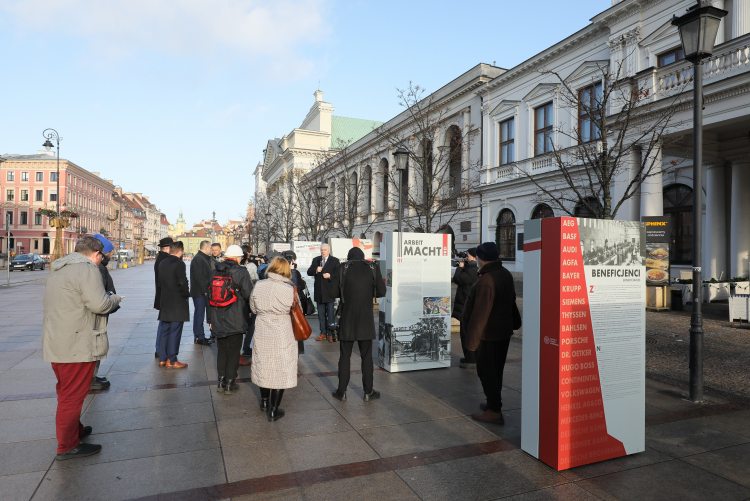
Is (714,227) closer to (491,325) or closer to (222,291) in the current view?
(491,325)

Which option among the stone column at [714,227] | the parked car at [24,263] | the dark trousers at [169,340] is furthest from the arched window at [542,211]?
the parked car at [24,263]

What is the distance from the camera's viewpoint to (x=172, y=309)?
7395 millimetres

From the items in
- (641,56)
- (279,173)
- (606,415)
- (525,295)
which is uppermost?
(279,173)

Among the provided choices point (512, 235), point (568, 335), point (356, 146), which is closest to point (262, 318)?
point (568, 335)

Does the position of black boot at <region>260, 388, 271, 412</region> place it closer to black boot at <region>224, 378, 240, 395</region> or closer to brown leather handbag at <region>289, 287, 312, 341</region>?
brown leather handbag at <region>289, 287, 312, 341</region>

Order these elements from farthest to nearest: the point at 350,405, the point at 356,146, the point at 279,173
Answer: the point at 279,173
the point at 356,146
the point at 350,405

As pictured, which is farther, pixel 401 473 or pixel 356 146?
pixel 356 146

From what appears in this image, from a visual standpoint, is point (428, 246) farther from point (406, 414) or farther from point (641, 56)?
point (641, 56)

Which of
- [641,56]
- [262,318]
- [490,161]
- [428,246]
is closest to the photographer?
[262,318]

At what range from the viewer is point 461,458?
4.15 metres

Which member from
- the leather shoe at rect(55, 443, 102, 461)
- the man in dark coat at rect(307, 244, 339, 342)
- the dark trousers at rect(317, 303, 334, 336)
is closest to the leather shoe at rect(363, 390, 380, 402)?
the leather shoe at rect(55, 443, 102, 461)

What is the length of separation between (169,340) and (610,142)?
16.5 metres

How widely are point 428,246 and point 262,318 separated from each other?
3.28 m

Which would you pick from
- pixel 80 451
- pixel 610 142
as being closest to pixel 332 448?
pixel 80 451
